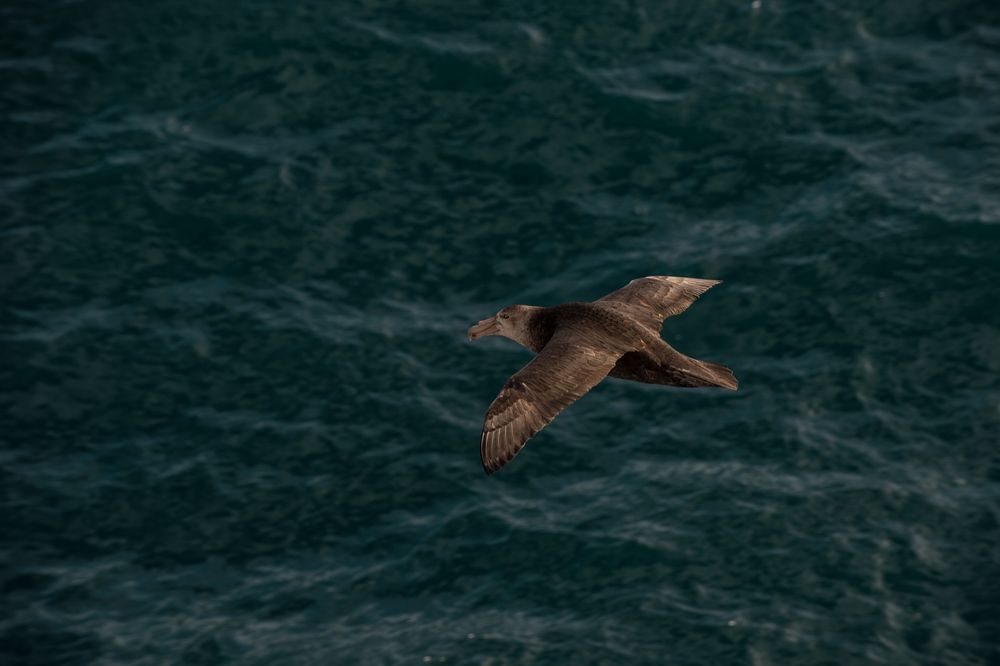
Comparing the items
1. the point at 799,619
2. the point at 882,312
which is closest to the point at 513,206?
the point at 882,312

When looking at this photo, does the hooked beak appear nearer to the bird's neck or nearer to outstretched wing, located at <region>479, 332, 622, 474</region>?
the bird's neck

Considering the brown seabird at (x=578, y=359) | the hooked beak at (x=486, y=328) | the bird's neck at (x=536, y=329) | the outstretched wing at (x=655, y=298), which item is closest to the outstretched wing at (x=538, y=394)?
the brown seabird at (x=578, y=359)

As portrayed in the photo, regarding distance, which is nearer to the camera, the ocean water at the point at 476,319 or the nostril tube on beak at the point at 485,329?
the nostril tube on beak at the point at 485,329

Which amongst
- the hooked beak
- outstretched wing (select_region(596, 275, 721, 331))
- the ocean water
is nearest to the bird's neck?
the hooked beak

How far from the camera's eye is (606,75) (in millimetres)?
32125

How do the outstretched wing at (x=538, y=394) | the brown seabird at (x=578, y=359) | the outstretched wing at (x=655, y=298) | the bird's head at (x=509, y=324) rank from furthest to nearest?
1. the bird's head at (x=509, y=324)
2. the outstretched wing at (x=655, y=298)
3. the brown seabird at (x=578, y=359)
4. the outstretched wing at (x=538, y=394)

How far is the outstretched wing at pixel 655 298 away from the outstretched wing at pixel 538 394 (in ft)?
5.95

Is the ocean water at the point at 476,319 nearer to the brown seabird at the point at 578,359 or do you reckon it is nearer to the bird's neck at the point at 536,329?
the brown seabird at the point at 578,359

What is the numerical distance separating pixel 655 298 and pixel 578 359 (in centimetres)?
298

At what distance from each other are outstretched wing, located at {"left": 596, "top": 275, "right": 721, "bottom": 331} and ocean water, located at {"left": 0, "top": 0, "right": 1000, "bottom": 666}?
560 cm

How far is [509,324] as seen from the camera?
20.7 m

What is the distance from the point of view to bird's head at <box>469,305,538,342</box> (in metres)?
20.4

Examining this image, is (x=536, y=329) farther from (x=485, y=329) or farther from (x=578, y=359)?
(x=578, y=359)

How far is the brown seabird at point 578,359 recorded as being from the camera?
1748cm
